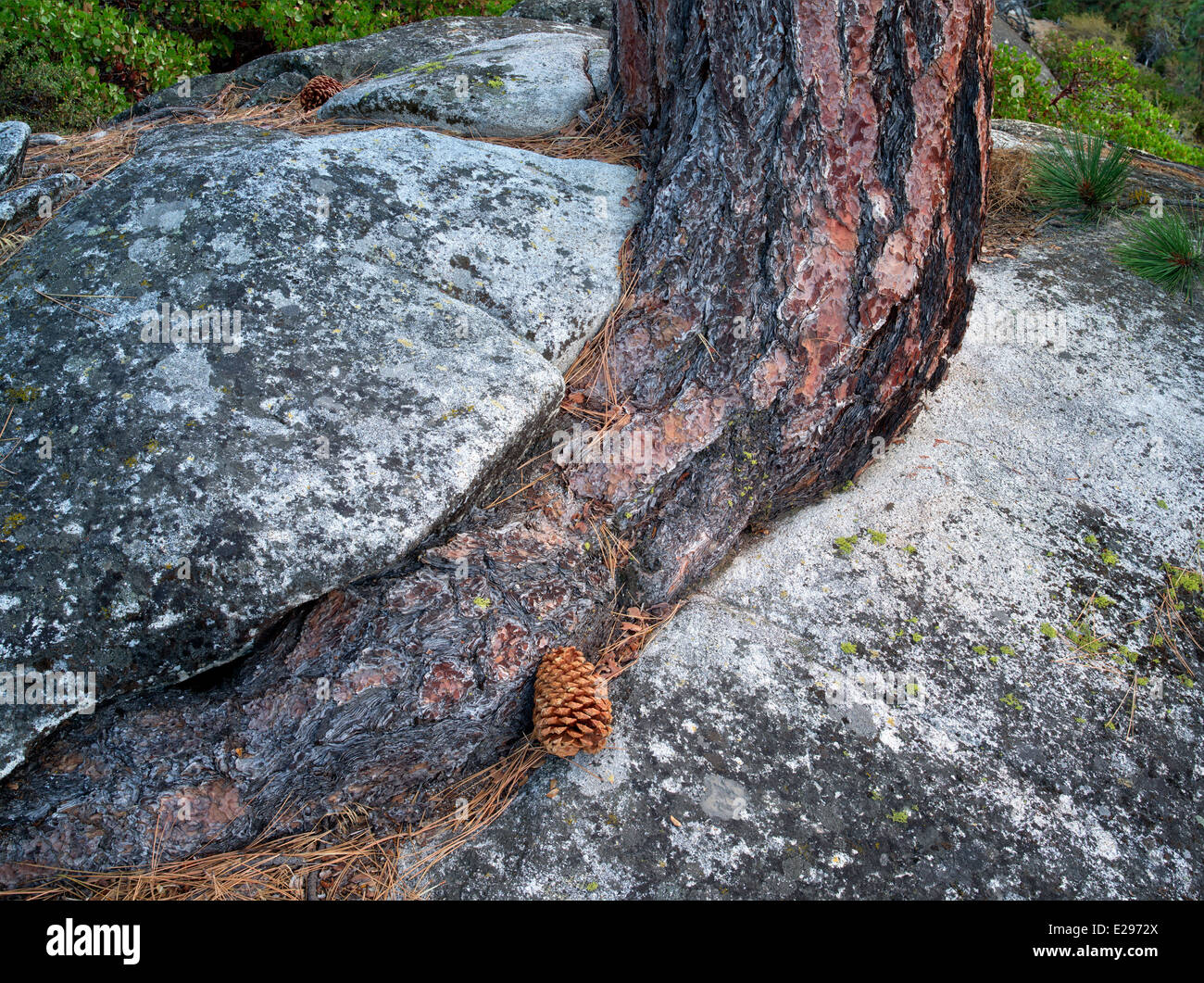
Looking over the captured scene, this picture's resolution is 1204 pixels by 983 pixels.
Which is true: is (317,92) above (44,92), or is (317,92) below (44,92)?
above

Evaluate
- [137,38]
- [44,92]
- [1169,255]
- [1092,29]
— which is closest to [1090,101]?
[1169,255]

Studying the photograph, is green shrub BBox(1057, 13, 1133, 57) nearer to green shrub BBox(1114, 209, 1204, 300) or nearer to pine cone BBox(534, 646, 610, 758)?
green shrub BBox(1114, 209, 1204, 300)

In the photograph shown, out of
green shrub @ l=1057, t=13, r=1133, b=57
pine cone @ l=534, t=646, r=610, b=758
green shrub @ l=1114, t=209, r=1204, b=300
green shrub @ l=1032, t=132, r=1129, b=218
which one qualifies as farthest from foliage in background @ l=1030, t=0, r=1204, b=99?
pine cone @ l=534, t=646, r=610, b=758

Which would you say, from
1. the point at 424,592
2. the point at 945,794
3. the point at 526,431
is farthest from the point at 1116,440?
the point at 424,592

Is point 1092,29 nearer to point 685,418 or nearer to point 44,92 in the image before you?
point 685,418

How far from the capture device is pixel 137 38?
521 cm

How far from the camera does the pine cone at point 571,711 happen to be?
2193 millimetres

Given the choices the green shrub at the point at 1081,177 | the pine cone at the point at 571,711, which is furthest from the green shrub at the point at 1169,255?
the pine cone at the point at 571,711

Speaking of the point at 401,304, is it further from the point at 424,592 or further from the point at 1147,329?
the point at 1147,329

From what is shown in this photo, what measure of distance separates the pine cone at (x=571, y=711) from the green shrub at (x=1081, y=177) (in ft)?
12.3

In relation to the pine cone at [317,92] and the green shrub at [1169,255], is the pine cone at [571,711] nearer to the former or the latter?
the pine cone at [317,92]

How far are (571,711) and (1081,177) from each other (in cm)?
394

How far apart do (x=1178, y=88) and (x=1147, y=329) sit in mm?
12391

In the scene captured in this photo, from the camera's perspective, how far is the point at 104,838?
197cm
